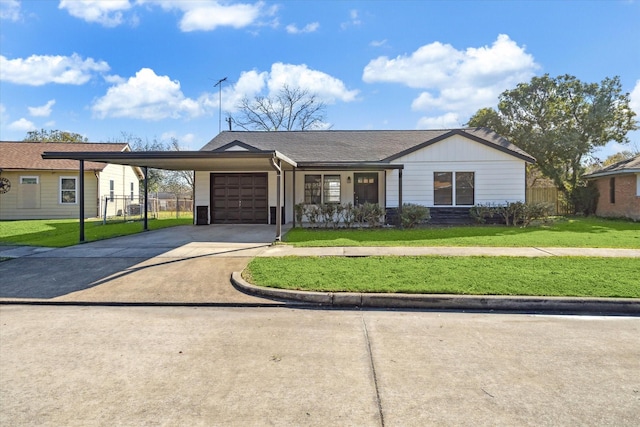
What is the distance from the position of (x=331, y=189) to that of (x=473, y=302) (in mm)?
12330

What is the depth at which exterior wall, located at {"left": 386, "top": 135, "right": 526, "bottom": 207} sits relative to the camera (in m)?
16.6

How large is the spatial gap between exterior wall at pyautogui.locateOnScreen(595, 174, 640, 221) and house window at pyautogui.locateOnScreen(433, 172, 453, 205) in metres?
9.06

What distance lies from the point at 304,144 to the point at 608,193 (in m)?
15.9

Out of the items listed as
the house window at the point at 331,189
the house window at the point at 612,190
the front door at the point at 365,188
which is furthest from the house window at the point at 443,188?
the house window at the point at 612,190

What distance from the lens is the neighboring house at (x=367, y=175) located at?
→ 54.5 feet

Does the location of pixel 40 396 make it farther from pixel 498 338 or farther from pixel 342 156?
pixel 342 156

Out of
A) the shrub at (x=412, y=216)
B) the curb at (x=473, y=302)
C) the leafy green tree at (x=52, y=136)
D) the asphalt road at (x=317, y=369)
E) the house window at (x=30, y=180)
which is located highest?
the leafy green tree at (x=52, y=136)

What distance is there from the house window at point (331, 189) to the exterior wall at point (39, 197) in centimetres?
1357

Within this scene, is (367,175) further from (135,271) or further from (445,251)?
(135,271)

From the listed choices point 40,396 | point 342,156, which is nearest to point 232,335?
point 40,396

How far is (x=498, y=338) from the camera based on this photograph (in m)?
4.65

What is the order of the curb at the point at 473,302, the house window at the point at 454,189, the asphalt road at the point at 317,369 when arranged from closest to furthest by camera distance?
the asphalt road at the point at 317,369 → the curb at the point at 473,302 → the house window at the point at 454,189

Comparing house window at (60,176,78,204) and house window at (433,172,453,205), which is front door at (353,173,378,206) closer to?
house window at (433,172,453,205)

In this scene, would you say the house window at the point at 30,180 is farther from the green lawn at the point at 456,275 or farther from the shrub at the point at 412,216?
the shrub at the point at 412,216
